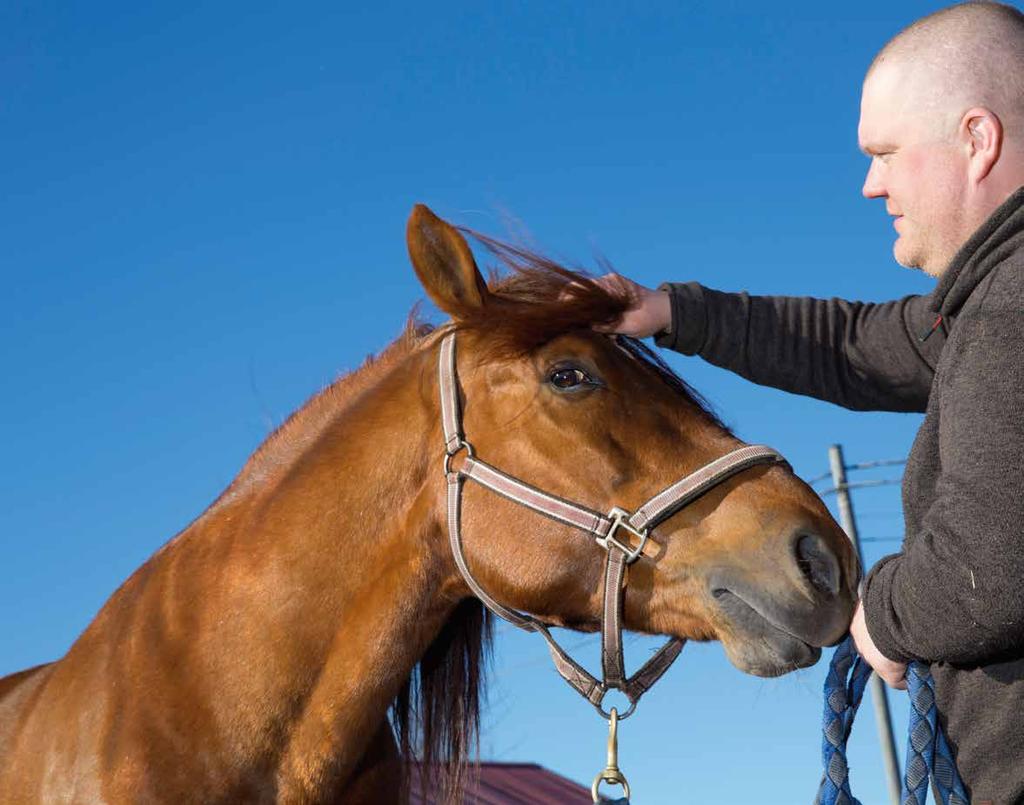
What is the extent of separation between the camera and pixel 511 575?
3271mm

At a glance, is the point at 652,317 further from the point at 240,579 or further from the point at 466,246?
the point at 240,579

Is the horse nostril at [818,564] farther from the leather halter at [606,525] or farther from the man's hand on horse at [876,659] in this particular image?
the man's hand on horse at [876,659]

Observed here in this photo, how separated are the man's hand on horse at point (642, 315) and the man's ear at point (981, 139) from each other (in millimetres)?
1415

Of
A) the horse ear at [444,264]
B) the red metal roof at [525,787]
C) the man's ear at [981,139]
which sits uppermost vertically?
the horse ear at [444,264]

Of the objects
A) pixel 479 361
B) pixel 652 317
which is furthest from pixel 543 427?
pixel 652 317

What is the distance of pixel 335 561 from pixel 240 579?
0.30 metres

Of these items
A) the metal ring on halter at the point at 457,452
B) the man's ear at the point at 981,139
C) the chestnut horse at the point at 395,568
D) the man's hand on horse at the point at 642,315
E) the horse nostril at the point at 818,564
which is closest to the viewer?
the man's ear at the point at 981,139

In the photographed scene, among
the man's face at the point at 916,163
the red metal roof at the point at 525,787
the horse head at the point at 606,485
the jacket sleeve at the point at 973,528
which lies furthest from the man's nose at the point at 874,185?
the red metal roof at the point at 525,787

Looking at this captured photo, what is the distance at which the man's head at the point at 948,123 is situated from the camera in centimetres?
224

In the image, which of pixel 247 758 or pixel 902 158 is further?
pixel 247 758

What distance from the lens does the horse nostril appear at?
284 cm

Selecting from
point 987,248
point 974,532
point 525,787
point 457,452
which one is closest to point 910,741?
point 974,532

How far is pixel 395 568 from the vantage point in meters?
3.37

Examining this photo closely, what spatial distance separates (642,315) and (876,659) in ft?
5.21
